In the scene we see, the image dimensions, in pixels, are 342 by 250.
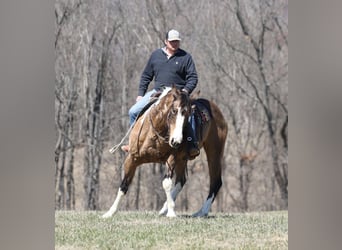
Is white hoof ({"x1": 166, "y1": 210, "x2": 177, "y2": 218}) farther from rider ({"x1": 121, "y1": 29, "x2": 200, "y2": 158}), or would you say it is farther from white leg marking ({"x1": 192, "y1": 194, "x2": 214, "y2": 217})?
rider ({"x1": 121, "y1": 29, "x2": 200, "y2": 158})

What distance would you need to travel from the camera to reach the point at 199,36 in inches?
325

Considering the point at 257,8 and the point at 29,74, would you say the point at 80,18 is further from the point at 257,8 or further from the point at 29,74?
the point at 257,8

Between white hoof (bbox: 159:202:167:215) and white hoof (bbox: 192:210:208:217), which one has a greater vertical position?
white hoof (bbox: 159:202:167:215)

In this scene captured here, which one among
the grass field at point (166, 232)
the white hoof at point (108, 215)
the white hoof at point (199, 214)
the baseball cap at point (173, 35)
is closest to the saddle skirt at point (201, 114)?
the baseball cap at point (173, 35)

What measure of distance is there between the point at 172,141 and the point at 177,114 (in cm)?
28

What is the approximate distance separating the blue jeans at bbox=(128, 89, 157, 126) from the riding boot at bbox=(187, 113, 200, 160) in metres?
0.51

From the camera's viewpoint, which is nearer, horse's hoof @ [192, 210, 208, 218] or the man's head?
the man's head

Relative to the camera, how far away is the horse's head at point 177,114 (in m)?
7.80

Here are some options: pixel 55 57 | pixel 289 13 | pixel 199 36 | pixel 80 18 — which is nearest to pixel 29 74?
pixel 55 57

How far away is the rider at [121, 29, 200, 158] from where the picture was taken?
8023mm

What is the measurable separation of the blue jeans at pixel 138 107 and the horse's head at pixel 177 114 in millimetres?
287

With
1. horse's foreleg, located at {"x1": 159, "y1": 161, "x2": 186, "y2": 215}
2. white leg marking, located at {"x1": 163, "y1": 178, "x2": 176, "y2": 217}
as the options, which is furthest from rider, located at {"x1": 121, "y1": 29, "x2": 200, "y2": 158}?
white leg marking, located at {"x1": 163, "y1": 178, "x2": 176, "y2": 217}

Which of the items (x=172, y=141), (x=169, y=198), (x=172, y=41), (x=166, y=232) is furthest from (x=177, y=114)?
(x=166, y=232)

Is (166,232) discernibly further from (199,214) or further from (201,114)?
(201,114)
